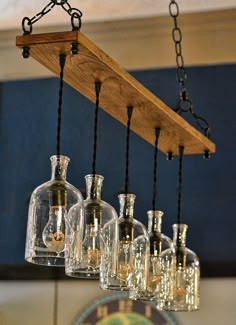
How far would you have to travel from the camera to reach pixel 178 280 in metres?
2.93

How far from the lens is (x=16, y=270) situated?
496 centimetres

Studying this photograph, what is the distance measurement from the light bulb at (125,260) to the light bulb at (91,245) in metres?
0.13

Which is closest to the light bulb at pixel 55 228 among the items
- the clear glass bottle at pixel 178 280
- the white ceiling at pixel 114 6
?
the clear glass bottle at pixel 178 280

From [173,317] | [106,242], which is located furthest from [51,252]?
[173,317]

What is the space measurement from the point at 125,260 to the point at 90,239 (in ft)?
0.65

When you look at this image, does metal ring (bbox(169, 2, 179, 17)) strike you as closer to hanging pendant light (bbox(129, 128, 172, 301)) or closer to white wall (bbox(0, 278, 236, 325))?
hanging pendant light (bbox(129, 128, 172, 301))

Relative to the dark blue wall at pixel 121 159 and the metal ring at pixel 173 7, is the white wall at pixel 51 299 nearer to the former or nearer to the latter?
the dark blue wall at pixel 121 159

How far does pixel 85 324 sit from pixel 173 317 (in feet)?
1.73

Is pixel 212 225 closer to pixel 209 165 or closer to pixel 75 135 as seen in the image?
pixel 209 165

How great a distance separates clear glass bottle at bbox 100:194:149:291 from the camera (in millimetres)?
2508

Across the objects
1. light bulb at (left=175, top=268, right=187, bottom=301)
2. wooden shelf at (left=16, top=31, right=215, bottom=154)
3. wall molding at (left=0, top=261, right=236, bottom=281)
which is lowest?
light bulb at (left=175, top=268, right=187, bottom=301)

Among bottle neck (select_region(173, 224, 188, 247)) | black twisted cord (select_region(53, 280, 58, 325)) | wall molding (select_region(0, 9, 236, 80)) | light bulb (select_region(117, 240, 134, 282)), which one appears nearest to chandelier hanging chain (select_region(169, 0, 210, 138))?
wall molding (select_region(0, 9, 236, 80))

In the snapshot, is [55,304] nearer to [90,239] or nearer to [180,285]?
[180,285]

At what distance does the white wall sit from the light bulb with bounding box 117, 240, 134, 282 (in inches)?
85.0
